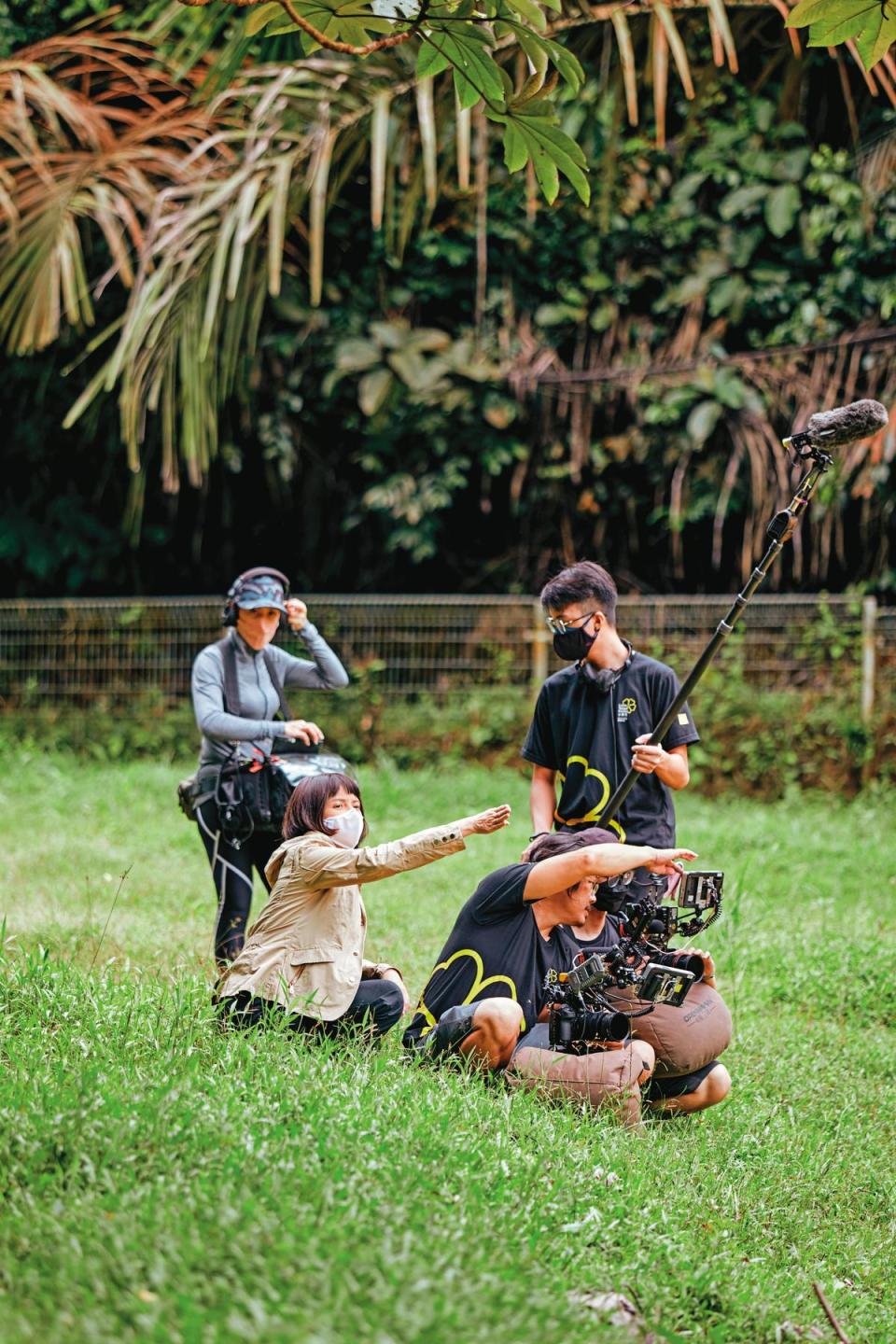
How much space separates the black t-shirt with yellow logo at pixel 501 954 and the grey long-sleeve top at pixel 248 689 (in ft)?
5.21

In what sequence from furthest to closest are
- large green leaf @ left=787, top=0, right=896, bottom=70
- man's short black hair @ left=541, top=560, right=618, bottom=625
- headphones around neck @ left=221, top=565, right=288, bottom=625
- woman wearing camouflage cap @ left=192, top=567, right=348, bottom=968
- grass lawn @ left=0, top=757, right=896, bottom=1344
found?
headphones around neck @ left=221, top=565, right=288, bottom=625, woman wearing camouflage cap @ left=192, top=567, right=348, bottom=968, man's short black hair @ left=541, top=560, right=618, bottom=625, large green leaf @ left=787, top=0, right=896, bottom=70, grass lawn @ left=0, top=757, right=896, bottom=1344

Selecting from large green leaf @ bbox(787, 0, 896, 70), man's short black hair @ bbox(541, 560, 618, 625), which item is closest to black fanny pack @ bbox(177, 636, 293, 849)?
man's short black hair @ bbox(541, 560, 618, 625)

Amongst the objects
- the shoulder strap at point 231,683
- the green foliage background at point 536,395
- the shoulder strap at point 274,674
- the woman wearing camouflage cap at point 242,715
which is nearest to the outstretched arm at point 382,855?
the woman wearing camouflage cap at point 242,715

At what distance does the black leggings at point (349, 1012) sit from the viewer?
13.1 feet

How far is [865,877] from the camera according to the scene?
7.89 metres

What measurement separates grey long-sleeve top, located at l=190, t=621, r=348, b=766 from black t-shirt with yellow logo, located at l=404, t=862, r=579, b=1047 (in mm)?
1588

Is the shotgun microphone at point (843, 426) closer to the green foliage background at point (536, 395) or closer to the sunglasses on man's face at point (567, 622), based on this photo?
the sunglasses on man's face at point (567, 622)

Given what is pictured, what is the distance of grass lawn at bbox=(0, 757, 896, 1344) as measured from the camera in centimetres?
239

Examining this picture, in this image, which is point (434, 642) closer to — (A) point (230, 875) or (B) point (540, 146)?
(A) point (230, 875)

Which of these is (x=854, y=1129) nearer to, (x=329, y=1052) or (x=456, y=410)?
(x=329, y=1052)

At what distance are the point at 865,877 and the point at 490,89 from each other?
5.86m

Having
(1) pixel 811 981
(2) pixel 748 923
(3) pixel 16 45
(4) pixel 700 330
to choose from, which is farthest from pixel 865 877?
(3) pixel 16 45

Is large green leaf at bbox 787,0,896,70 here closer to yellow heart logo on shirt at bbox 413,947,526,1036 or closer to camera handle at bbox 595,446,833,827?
camera handle at bbox 595,446,833,827

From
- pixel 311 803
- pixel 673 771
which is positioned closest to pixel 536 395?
pixel 673 771
